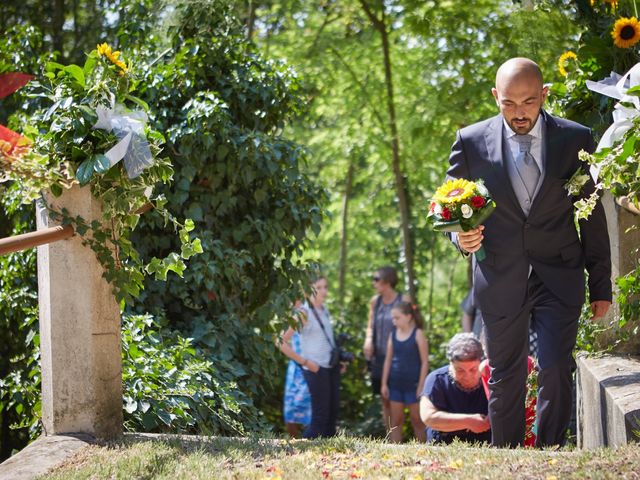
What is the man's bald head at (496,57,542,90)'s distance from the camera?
172 inches

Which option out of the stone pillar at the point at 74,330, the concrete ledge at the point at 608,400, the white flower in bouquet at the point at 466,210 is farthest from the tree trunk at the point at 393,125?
the stone pillar at the point at 74,330

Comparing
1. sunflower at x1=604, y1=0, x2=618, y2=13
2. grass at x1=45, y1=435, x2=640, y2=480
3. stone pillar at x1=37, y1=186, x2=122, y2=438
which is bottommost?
grass at x1=45, y1=435, x2=640, y2=480

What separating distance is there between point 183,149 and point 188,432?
7.34 feet

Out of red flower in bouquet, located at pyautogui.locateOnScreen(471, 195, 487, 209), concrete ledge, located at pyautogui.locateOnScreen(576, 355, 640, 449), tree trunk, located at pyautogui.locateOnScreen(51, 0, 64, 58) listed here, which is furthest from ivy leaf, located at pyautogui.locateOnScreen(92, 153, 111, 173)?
tree trunk, located at pyautogui.locateOnScreen(51, 0, 64, 58)

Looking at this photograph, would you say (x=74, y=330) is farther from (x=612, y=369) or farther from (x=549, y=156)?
(x=612, y=369)

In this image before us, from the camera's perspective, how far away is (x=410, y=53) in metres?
10.9

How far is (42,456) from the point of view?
13.1ft

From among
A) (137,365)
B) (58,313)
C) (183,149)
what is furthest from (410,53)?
(58,313)

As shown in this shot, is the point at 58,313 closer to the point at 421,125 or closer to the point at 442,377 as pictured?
the point at 442,377

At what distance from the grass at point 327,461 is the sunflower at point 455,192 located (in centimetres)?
110

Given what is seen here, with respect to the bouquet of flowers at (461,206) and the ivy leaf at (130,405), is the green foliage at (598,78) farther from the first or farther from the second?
the ivy leaf at (130,405)

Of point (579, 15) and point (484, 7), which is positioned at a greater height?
point (484, 7)

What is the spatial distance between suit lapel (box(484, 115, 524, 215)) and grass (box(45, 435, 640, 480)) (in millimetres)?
1229

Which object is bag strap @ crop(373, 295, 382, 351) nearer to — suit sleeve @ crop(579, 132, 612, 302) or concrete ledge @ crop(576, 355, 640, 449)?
concrete ledge @ crop(576, 355, 640, 449)
